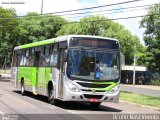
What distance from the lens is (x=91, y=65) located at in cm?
1852

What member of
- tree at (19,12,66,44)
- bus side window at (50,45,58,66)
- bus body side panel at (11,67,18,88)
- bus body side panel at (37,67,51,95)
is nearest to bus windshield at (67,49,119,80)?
bus side window at (50,45,58,66)

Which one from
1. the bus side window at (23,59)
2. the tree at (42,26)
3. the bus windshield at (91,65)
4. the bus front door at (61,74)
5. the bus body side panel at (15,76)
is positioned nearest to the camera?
the bus windshield at (91,65)

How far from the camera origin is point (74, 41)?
18703 mm

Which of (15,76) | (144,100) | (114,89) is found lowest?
(144,100)

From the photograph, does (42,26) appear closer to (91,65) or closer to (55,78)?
(55,78)

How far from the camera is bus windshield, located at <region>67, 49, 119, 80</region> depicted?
1834 centimetres

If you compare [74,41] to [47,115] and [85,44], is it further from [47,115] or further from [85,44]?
[47,115]

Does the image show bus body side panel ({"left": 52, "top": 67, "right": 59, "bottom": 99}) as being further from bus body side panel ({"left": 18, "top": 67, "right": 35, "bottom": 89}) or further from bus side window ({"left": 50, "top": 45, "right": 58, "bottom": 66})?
bus body side panel ({"left": 18, "top": 67, "right": 35, "bottom": 89})

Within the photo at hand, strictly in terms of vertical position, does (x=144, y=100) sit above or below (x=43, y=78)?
below

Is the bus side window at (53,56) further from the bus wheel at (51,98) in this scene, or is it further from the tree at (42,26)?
the tree at (42,26)

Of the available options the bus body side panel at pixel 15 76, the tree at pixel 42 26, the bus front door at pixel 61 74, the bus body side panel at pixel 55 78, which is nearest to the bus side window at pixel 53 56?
the bus body side panel at pixel 55 78

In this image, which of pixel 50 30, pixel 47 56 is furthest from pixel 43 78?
pixel 50 30

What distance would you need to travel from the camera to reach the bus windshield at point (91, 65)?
18.3m

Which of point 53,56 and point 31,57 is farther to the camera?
point 31,57
